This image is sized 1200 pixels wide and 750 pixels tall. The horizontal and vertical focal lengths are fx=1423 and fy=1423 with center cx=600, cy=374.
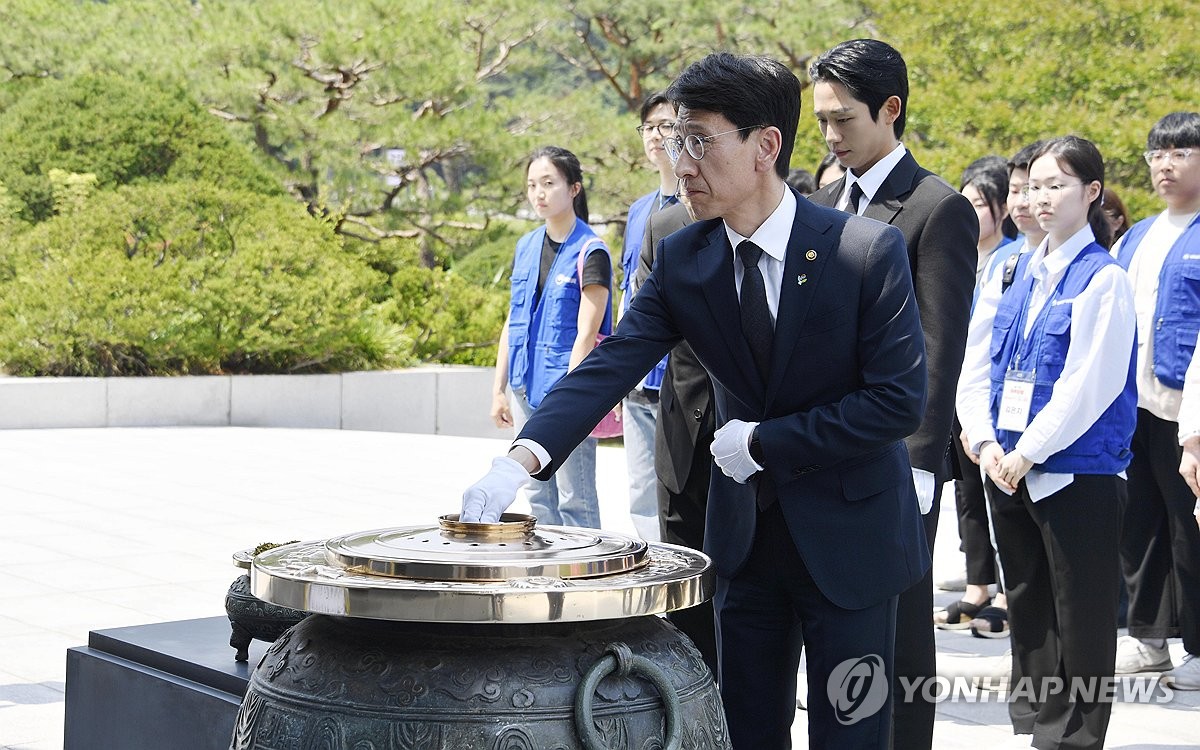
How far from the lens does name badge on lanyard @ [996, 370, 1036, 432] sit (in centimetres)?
412

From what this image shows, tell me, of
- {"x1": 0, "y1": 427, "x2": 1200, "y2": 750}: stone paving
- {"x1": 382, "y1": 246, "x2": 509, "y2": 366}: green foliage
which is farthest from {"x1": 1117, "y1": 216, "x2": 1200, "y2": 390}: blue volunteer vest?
{"x1": 382, "y1": 246, "x2": 509, "y2": 366}: green foliage

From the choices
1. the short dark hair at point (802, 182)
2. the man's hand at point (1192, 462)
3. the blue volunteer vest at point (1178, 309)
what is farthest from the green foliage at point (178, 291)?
the man's hand at point (1192, 462)

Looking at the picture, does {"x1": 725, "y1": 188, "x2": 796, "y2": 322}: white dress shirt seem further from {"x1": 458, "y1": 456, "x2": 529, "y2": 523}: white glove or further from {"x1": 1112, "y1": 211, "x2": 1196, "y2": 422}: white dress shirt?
{"x1": 1112, "y1": 211, "x2": 1196, "y2": 422}: white dress shirt

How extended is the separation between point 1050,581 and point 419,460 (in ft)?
24.0

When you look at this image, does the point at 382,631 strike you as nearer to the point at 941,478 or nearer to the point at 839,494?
the point at 839,494

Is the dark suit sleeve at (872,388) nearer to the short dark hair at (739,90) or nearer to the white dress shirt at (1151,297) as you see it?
the short dark hair at (739,90)

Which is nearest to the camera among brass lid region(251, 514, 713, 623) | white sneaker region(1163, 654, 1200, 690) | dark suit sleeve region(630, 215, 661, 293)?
brass lid region(251, 514, 713, 623)

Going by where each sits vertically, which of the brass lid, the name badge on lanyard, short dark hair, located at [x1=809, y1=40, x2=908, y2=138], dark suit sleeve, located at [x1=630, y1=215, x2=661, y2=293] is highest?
short dark hair, located at [x1=809, y1=40, x2=908, y2=138]

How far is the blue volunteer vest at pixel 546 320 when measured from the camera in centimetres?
557

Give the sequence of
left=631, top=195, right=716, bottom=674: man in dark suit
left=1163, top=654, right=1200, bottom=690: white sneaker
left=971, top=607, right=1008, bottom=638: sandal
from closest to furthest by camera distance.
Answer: left=631, top=195, right=716, bottom=674: man in dark suit → left=1163, top=654, right=1200, bottom=690: white sneaker → left=971, top=607, right=1008, bottom=638: sandal

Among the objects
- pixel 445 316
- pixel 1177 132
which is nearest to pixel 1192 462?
pixel 1177 132

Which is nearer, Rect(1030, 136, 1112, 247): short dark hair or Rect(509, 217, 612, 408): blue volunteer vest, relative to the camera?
Rect(1030, 136, 1112, 247): short dark hair

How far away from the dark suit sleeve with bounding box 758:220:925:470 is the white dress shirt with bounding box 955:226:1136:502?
150cm

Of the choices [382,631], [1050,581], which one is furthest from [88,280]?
[382,631]
